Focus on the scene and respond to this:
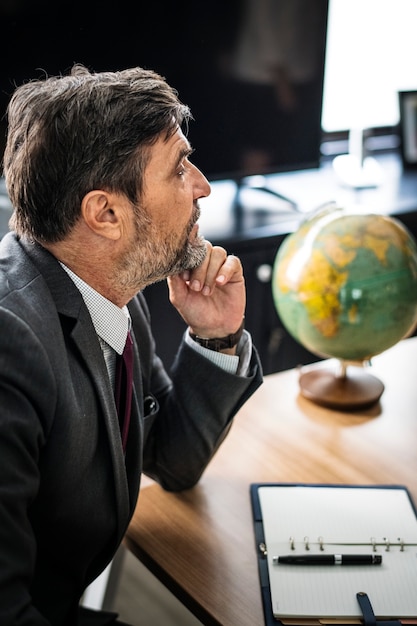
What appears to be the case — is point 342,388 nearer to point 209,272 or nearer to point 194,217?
point 209,272

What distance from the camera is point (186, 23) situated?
7.68 ft

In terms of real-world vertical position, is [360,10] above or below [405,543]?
above

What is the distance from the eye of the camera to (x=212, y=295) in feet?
4.66

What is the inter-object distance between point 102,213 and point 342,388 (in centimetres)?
70

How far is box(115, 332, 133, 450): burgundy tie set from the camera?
4.06 feet

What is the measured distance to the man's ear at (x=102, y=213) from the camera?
3.67 feet

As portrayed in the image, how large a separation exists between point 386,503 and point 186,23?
162 cm

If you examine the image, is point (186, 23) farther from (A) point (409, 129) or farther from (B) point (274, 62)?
(A) point (409, 129)

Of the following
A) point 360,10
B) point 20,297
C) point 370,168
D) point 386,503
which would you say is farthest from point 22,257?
point 360,10

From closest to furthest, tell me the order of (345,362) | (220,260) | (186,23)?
(220,260)
(345,362)
(186,23)

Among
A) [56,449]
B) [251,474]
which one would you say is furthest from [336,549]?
[56,449]

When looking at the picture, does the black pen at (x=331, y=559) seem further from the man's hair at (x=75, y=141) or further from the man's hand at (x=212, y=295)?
the man's hair at (x=75, y=141)

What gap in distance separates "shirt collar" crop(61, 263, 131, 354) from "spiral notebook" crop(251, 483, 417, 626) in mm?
348

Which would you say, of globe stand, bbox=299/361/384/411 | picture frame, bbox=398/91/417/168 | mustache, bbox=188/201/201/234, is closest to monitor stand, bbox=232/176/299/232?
picture frame, bbox=398/91/417/168
